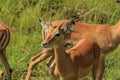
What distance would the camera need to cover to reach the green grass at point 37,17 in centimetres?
888

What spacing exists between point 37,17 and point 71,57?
364cm

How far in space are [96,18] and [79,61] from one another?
349 centimetres

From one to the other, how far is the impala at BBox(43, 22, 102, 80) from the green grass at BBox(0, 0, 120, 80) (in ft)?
4.01

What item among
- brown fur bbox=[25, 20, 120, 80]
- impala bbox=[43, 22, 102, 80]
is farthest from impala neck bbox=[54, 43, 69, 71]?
brown fur bbox=[25, 20, 120, 80]

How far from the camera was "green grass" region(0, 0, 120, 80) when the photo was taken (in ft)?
29.1

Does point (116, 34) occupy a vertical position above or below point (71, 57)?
below

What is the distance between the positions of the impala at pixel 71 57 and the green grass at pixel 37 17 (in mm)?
1221

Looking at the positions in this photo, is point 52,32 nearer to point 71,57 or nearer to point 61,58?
point 61,58

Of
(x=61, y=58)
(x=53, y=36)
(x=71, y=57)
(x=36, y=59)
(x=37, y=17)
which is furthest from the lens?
(x=37, y=17)

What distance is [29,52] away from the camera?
8945 mm

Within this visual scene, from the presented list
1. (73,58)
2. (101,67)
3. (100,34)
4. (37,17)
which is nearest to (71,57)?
(73,58)

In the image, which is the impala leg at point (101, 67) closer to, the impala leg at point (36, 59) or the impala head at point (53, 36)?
the impala leg at point (36, 59)

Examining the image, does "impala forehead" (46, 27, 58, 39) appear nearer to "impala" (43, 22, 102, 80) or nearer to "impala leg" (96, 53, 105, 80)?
"impala" (43, 22, 102, 80)

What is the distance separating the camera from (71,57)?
22.5 feet
